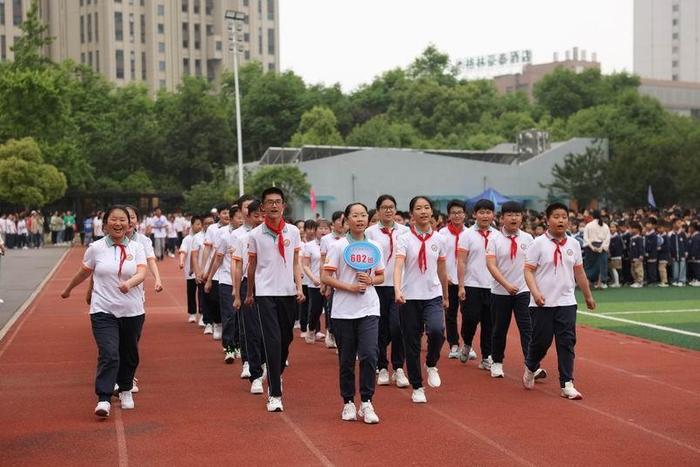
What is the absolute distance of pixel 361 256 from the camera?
930 centimetres

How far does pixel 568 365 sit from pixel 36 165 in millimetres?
45581

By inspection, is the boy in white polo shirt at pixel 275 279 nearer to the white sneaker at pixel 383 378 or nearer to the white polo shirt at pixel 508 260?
the white sneaker at pixel 383 378

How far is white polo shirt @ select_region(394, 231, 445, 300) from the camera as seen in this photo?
34.7ft

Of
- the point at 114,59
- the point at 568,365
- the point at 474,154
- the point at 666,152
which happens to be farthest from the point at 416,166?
the point at 114,59

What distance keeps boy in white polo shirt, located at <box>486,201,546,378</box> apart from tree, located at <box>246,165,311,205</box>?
37.4m

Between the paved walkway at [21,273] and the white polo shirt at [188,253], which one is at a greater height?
the white polo shirt at [188,253]

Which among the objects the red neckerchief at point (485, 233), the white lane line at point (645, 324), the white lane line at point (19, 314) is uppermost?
the red neckerchief at point (485, 233)

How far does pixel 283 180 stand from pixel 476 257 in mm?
37262

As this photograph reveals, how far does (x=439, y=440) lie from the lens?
27.9ft

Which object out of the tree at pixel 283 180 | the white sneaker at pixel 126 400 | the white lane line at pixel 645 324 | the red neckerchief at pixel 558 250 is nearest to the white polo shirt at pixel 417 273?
the red neckerchief at pixel 558 250

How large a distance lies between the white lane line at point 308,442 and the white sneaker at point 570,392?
9.05ft

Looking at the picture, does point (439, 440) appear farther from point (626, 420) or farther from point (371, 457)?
point (626, 420)

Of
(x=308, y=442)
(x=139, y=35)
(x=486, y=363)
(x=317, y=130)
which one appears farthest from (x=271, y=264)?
(x=139, y=35)

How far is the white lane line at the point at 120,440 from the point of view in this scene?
26.1ft
